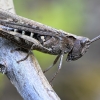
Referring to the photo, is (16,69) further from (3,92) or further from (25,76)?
(3,92)

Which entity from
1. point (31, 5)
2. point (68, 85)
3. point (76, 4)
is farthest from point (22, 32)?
point (76, 4)

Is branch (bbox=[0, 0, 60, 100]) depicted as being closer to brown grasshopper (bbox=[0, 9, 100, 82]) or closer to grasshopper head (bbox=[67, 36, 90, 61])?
brown grasshopper (bbox=[0, 9, 100, 82])

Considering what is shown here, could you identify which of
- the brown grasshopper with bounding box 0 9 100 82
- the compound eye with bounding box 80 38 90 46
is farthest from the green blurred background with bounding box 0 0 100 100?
the compound eye with bounding box 80 38 90 46

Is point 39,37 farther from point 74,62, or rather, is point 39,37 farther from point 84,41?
point 74,62

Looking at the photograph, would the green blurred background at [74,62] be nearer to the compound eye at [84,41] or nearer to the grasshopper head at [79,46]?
the grasshopper head at [79,46]

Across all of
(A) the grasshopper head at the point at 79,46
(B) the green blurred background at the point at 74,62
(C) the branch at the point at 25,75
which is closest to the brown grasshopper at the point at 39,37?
(A) the grasshopper head at the point at 79,46

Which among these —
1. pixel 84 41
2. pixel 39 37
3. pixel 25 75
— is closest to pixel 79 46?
pixel 84 41
